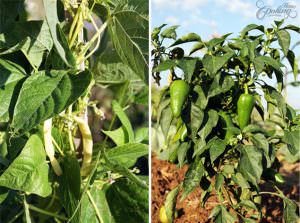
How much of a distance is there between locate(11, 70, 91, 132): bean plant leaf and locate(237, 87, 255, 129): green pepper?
41 cm

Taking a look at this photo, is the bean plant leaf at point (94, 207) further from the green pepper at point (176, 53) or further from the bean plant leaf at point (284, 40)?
the bean plant leaf at point (284, 40)

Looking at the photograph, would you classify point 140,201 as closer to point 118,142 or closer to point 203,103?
point 118,142

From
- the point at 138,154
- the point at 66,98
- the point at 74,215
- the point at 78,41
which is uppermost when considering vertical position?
the point at 78,41

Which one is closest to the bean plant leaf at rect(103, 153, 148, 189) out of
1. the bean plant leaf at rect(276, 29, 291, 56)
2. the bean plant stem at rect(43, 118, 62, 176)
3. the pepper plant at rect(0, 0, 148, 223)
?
the pepper plant at rect(0, 0, 148, 223)

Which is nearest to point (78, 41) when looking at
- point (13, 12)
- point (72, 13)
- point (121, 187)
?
point (72, 13)

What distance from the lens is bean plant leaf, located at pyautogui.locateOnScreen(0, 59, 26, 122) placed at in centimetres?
89

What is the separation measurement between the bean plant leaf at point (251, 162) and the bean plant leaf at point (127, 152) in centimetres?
26

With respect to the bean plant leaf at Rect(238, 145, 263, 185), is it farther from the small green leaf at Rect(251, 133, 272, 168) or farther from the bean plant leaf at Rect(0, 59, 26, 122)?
the bean plant leaf at Rect(0, 59, 26, 122)

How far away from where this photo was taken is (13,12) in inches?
40.1

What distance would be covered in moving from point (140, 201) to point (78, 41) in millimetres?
330

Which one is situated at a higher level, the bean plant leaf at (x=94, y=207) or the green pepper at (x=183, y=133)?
the green pepper at (x=183, y=133)

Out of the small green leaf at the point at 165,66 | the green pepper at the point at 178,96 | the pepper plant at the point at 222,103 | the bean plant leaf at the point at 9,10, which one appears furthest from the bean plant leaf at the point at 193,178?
the bean plant leaf at the point at 9,10

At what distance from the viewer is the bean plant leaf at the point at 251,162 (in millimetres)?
1102

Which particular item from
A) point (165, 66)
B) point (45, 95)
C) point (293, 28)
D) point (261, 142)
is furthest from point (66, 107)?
point (293, 28)
